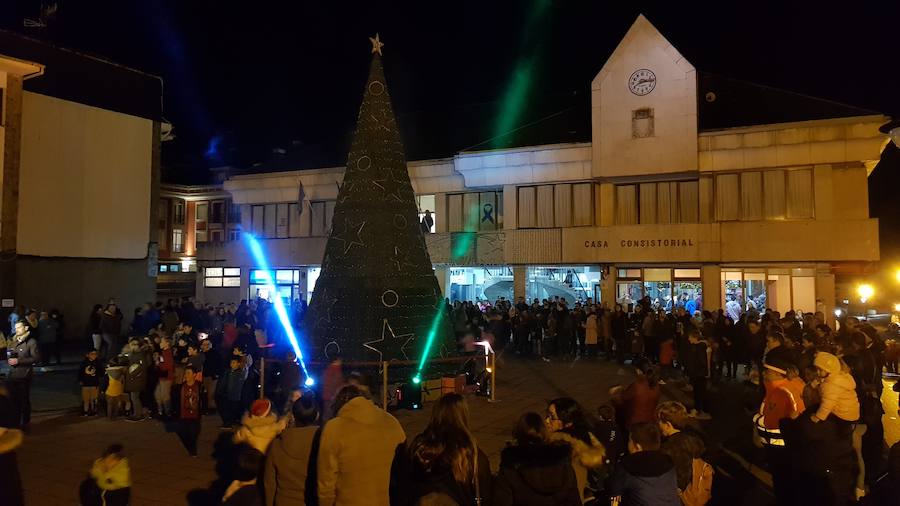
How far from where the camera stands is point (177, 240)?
45531 mm

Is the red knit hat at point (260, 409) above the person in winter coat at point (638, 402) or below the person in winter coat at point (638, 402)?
above

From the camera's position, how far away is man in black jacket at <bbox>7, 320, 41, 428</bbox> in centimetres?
1038

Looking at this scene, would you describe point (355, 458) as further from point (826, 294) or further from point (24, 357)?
point (826, 294)

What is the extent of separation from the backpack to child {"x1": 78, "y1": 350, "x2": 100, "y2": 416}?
1084cm

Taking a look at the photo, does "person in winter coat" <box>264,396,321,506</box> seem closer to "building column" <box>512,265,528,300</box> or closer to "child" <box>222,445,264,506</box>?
"child" <box>222,445,264,506</box>

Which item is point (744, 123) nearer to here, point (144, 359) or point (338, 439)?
point (144, 359)

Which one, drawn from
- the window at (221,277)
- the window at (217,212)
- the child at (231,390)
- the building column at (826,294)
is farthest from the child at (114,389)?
the window at (217,212)

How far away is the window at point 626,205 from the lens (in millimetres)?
27141

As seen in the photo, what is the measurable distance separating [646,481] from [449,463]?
128 centimetres

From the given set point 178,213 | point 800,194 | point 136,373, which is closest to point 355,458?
point 136,373

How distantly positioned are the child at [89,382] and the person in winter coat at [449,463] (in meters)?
10.0

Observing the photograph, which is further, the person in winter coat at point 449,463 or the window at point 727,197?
the window at point 727,197

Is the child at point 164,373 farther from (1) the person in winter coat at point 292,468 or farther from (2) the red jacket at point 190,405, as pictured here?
(1) the person in winter coat at point 292,468

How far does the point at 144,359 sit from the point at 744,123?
23.8 metres
